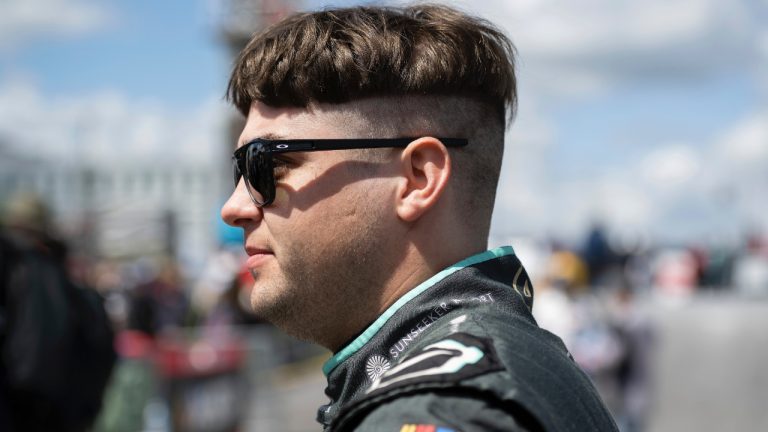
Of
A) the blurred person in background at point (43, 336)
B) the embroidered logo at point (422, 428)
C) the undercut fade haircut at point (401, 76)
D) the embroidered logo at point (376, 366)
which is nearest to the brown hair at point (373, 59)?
the undercut fade haircut at point (401, 76)

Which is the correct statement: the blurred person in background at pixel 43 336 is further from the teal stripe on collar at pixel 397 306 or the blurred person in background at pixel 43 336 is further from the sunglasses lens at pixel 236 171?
the teal stripe on collar at pixel 397 306

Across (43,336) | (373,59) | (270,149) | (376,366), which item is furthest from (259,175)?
(43,336)

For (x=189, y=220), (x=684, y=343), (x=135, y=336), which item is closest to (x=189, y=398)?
(x=135, y=336)

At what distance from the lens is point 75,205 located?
139ft

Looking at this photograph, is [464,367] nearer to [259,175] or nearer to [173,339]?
[259,175]

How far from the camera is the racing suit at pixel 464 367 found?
1.40 metres

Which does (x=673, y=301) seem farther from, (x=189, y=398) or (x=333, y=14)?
(x=333, y=14)

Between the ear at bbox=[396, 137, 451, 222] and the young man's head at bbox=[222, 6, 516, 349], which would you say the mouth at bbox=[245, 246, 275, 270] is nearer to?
the young man's head at bbox=[222, 6, 516, 349]

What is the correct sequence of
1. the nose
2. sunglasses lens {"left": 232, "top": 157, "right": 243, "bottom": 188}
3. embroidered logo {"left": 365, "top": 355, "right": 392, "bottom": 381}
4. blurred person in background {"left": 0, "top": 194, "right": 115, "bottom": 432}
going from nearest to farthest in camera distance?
embroidered logo {"left": 365, "top": 355, "right": 392, "bottom": 381} < the nose < sunglasses lens {"left": 232, "top": 157, "right": 243, "bottom": 188} < blurred person in background {"left": 0, "top": 194, "right": 115, "bottom": 432}

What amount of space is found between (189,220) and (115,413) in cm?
6704

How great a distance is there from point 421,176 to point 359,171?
12cm

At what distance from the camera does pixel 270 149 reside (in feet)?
6.42

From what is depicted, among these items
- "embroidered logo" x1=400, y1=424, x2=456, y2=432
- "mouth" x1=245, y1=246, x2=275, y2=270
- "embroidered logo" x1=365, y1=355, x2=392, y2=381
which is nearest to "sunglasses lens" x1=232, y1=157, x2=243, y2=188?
"mouth" x1=245, y1=246, x2=275, y2=270

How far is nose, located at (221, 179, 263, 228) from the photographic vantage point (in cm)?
200
